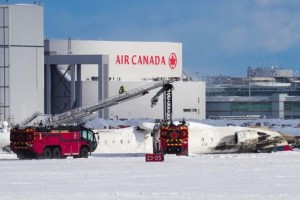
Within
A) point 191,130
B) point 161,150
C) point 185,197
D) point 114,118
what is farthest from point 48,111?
point 185,197

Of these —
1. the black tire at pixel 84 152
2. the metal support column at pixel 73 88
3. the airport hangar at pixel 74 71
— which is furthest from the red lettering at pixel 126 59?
the black tire at pixel 84 152

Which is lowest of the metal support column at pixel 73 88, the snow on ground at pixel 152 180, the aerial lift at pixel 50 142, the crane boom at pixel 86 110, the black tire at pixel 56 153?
the snow on ground at pixel 152 180

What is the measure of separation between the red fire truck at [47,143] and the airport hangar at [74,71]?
66035mm

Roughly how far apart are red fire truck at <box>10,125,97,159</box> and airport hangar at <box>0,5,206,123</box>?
217ft

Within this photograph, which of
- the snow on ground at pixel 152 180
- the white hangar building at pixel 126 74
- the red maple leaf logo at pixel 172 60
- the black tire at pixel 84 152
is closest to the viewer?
the snow on ground at pixel 152 180

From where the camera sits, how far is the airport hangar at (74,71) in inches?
5389

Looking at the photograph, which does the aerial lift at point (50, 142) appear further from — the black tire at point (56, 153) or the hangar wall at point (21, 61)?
the hangar wall at point (21, 61)

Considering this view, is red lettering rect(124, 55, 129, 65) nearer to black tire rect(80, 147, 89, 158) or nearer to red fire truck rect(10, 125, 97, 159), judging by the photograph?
black tire rect(80, 147, 89, 158)

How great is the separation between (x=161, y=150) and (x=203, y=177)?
78.9 ft

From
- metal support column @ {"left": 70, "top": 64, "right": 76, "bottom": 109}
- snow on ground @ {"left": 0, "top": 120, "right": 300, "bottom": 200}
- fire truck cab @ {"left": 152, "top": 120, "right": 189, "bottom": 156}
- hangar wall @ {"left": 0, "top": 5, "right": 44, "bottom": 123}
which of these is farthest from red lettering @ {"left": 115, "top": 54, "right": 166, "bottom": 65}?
snow on ground @ {"left": 0, "top": 120, "right": 300, "bottom": 200}

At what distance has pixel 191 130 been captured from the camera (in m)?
81.4

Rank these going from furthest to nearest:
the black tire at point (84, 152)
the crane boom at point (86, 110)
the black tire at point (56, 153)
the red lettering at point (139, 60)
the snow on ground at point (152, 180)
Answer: the red lettering at point (139, 60)
the crane boom at point (86, 110)
the black tire at point (84, 152)
the black tire at point (56, 153)
the snow on ground at point (152, 180)

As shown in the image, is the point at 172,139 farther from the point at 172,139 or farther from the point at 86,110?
the point at 86,110

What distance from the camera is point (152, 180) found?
43.7m
